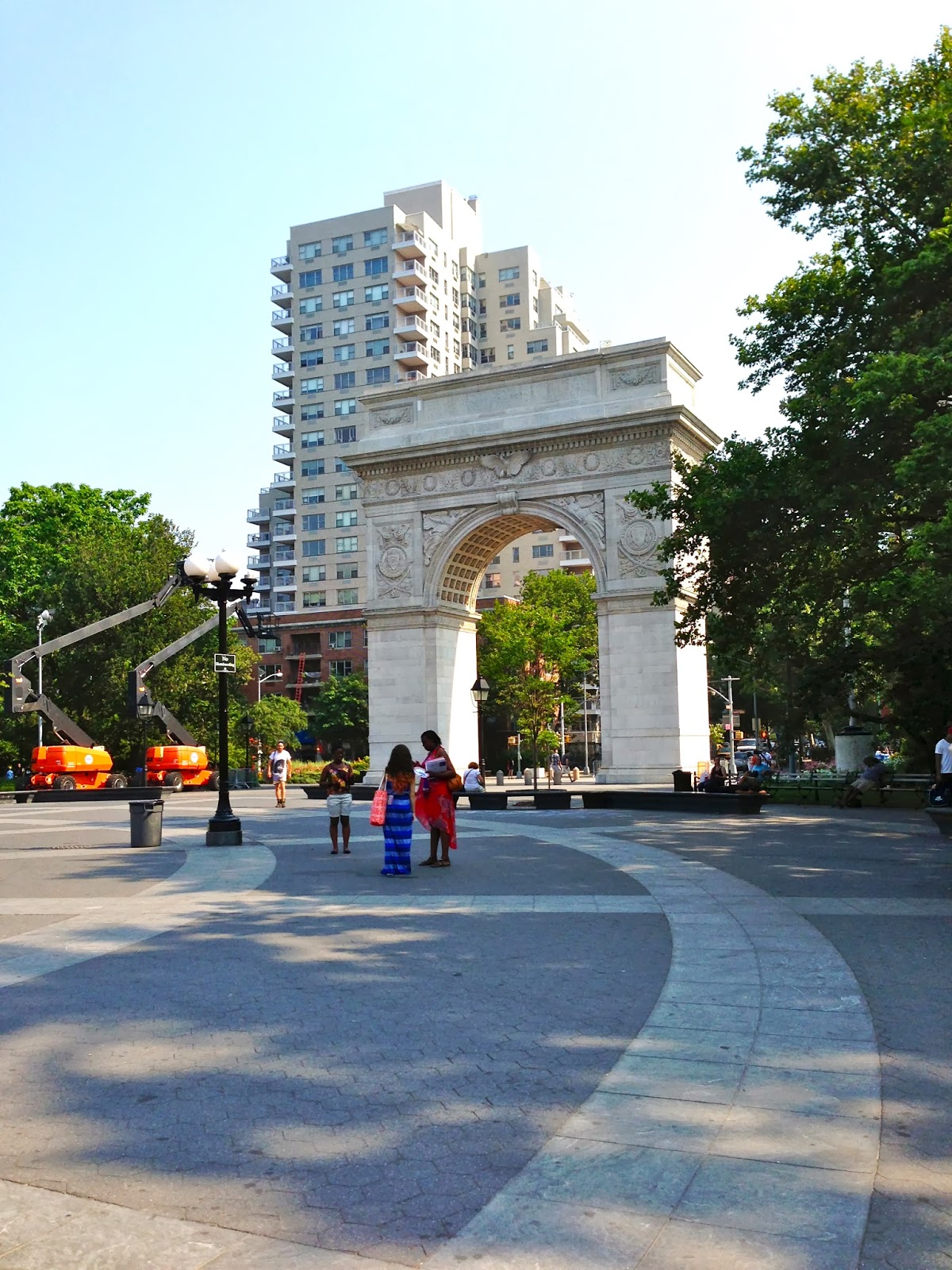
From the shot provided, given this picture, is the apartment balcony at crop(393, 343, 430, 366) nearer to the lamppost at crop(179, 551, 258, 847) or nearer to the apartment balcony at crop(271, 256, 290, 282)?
the apartment balcony at crop(271, 256, 290, 282)

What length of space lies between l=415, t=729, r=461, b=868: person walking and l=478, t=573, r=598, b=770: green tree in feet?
167

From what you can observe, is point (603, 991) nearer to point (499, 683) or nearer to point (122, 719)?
point (122, 719)

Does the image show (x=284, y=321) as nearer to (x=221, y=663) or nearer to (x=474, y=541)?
(x=474, y=541)

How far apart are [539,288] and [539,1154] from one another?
343 feet

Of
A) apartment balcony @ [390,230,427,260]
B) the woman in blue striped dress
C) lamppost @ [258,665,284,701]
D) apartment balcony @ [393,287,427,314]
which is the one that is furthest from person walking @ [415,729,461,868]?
apartment balcony @ [390,230,427,260]

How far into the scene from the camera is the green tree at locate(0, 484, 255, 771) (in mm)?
50438

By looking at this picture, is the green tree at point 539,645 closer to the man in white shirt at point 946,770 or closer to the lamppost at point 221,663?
the man in white shirt at point 946,770

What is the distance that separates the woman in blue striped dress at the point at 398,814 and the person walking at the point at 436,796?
0.63 meters

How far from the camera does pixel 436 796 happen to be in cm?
1381

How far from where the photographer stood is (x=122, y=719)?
51719 millimetres

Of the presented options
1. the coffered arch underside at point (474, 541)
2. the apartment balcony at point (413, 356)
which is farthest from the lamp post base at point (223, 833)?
the apartment balcony at point (413, 356)

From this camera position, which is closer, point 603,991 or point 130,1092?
point 130,1092

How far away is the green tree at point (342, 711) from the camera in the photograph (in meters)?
78.4

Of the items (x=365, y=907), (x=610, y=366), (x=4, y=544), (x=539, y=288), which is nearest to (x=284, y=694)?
(x=4, y=544)
